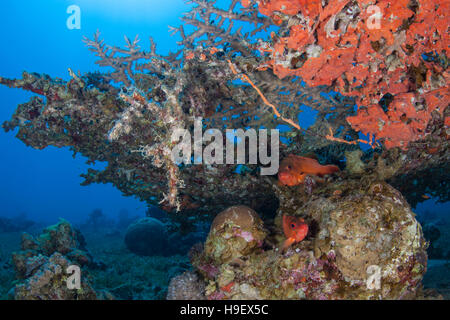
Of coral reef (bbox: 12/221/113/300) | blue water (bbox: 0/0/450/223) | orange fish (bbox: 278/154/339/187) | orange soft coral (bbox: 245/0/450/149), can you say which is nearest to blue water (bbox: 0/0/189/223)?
blue water (bbox: 0/0/450/223)

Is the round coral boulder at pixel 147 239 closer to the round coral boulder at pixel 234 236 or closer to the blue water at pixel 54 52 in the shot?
the round coral boulder at pixel 234 236

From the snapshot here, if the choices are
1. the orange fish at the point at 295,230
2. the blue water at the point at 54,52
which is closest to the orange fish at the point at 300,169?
the orange fish at the point at 295,230

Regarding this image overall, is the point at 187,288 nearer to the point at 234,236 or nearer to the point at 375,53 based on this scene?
the point at 234,236

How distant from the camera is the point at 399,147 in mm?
4430

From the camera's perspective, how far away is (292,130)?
5.38 m

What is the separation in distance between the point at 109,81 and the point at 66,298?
460 centimetres

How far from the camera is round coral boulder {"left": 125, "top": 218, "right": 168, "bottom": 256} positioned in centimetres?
1241

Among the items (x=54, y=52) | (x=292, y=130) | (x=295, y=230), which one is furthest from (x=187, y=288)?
(x=54, y=52)

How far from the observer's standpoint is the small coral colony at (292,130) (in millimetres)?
3137

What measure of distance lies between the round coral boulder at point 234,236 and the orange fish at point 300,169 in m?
1.04

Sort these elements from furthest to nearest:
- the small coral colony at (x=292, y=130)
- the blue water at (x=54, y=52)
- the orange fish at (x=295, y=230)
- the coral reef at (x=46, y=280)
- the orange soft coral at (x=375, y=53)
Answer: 1. the blue water at (x=54, y=52)
2. the coral reef at (x=46, y=280)
3. the orange fish at (x=295, y=230)
4. the small coral colony at (x=292, y=130)
5. the orange soft coral at (x=375, y=53)

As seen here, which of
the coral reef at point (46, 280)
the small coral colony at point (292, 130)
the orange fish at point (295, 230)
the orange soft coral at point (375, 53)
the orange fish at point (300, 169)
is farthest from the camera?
the orange fish at point (300, 169)

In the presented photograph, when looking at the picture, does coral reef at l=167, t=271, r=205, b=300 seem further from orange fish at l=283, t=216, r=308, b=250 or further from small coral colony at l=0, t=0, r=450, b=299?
orange fish at l=283, t=216, r=308, b=250

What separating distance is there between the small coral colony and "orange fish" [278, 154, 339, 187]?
3 cm
